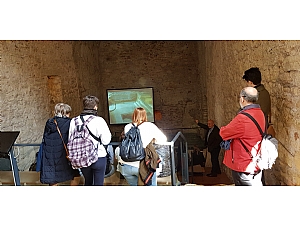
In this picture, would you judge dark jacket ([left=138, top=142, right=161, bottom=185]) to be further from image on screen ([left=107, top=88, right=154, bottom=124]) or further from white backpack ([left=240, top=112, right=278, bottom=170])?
image on screen ([left=107, top=88, right=154, bottom=124])

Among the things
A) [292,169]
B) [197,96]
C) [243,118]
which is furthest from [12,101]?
[197,96]

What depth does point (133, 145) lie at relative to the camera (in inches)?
122

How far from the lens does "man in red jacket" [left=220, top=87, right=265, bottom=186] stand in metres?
2.83

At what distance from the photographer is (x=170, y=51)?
10.1 meters

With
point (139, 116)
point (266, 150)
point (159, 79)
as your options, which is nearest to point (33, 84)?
point (139, 116)

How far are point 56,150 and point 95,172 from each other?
1.46 feet

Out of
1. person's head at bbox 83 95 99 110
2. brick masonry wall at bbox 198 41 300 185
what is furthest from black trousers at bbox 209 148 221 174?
person's head at bbox 83 95 99 110

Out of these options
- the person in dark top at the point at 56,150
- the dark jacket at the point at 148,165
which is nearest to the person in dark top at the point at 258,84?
the dark jacket at the point at 148,165

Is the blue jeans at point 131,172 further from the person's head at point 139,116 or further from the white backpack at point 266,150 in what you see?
the white backpack at point 266,150

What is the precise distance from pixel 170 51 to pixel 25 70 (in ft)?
18.4

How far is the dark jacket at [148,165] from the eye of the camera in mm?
3156

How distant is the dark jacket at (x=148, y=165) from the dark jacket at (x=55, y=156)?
30.5 inches

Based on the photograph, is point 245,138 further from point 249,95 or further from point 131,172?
point 131,172
